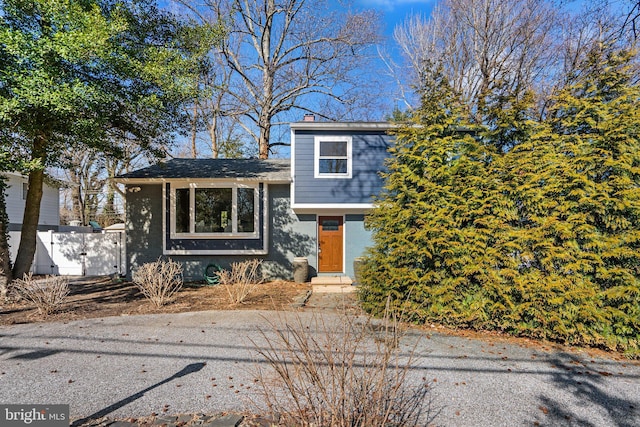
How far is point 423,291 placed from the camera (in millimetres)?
5688

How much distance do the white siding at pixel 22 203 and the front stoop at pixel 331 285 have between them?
1349 cm

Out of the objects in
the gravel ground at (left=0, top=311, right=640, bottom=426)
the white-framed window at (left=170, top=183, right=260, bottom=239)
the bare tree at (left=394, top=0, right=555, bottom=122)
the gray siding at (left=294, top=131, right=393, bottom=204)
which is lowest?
the gravel ground at (left=0, top=311, right=640, bottom=426)

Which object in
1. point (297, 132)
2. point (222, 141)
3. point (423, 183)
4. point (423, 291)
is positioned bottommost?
point (423, 291)

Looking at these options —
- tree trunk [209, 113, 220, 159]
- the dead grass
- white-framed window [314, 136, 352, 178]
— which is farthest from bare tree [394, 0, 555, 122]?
the dead grass

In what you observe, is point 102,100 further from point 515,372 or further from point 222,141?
point 222,141

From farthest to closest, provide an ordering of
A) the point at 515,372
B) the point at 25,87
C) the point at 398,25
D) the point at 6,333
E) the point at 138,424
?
the point at 398,25 < the point at 25,87 < the point at 6,333 < the point at 515,372 < the point at 138,424

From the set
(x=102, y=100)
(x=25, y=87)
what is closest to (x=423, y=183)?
(x=102, y=100)

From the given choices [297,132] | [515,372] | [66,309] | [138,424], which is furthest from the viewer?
[297,132]

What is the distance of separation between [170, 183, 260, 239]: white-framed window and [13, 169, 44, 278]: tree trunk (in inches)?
126

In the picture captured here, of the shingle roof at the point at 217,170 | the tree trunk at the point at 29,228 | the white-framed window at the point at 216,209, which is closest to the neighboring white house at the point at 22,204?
the shingle roof at the point at 217,170

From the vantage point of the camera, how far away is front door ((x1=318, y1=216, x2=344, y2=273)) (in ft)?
35.0

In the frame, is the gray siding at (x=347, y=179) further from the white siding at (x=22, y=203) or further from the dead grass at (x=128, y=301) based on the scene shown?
the white siding at (x=22, y=203)

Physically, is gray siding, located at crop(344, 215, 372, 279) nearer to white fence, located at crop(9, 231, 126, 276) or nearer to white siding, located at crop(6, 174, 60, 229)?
white fence, located at crop(9, 231, 126, 276)

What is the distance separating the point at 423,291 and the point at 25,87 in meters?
7.79
